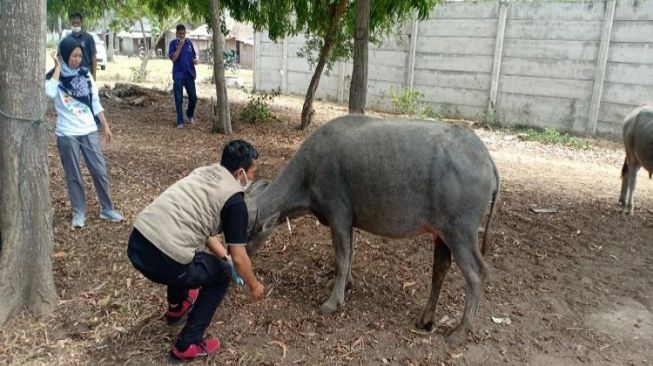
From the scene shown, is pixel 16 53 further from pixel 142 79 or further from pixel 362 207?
pixel 142 79

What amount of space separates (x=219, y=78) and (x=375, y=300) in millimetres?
6442

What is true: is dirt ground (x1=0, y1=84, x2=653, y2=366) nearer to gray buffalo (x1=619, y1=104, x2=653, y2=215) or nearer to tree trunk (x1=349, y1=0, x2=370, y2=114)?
gray buffalo (x1=619, y1=104, x2=653, y2=215)

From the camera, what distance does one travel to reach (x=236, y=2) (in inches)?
437

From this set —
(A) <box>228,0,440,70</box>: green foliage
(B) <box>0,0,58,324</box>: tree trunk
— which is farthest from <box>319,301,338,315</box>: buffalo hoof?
(A) <box>228,0,440,70</box>: green foliage

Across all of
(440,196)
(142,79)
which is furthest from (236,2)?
(142,79)

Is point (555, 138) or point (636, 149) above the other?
point (636, 149)

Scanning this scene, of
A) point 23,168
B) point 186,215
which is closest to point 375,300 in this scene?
point 186,215

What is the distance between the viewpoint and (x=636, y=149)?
732 centimetres

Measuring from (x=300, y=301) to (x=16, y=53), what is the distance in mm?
2709

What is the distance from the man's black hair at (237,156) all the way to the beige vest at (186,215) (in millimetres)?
109

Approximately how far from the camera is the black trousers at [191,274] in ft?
10.4

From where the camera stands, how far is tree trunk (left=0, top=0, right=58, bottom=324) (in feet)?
11.5

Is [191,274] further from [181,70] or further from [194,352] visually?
[181,70]

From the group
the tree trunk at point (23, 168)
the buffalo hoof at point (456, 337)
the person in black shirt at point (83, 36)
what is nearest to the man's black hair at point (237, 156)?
the tree trunk at point (23, 168)
